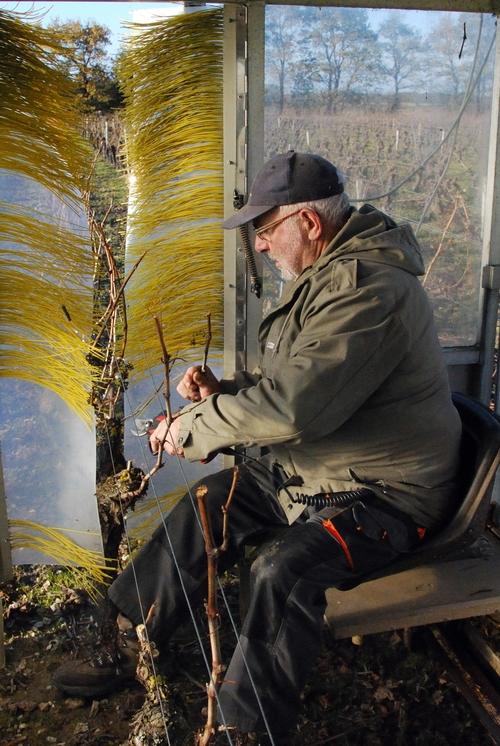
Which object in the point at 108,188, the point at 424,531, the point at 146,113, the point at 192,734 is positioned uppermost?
the point at 146,113

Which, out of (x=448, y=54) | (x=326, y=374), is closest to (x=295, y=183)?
(x=326, y=374)

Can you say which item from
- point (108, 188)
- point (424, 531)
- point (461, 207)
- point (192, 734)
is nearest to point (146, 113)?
point (108, 188)

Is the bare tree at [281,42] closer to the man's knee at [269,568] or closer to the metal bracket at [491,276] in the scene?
the metal bracket at [491,276]

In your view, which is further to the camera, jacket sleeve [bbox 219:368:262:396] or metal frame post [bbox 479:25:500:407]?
metal frame post [bbox 479:25:500:407]

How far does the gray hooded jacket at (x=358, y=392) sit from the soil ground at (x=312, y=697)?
0.84 meters

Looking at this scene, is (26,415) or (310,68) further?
(26,415)

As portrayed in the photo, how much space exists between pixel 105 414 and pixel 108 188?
1.10m

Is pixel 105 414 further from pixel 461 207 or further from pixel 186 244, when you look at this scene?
pixel 461 207

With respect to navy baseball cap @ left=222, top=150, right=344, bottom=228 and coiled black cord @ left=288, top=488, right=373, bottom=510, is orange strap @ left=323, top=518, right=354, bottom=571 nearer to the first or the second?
coiled black cord @ left=288, top=488, right=373, bottom=510

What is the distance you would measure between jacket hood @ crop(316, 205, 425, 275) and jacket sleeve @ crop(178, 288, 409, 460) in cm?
18

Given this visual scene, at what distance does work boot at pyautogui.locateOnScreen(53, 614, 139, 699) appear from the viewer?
3.14 metres

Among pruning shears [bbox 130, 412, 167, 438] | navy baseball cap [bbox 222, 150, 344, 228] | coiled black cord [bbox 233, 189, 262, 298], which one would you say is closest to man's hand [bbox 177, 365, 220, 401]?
pruning shears [bbox 130, 412, 167, 438]

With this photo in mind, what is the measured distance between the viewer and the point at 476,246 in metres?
3.89

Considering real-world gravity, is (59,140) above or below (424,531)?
above
